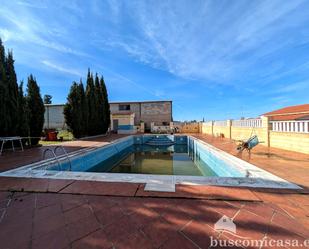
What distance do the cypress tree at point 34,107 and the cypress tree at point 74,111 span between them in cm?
310

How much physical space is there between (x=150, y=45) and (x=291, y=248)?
1377 cm

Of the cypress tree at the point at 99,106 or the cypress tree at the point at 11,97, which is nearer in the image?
the cypress tree at the point at 11,97

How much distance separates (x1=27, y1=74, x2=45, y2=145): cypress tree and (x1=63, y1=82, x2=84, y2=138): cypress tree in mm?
Answer: 3105

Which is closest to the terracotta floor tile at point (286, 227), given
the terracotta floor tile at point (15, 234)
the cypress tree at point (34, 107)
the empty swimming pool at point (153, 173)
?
the empty swimming pool at point (153, 173)

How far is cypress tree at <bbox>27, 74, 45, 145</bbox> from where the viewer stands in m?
9.73

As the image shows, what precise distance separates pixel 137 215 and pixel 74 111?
1335 cm

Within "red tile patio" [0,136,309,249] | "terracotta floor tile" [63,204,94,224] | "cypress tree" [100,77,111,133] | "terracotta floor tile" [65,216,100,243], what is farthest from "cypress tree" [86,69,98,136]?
"terracotta floor tile" [65,216,100,243]

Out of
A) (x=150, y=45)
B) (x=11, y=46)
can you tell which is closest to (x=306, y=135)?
(x=150, y=45)

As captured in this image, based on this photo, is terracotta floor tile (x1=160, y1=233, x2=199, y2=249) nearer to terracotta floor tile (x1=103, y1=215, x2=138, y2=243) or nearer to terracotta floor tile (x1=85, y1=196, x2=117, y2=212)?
terracotta floor tile (x1=103, y1=215, x2=138, y2=243)

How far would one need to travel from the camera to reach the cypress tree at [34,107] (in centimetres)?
973

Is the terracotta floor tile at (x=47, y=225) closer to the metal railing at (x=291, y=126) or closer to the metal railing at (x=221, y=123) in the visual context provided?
the metal railing at (x=291, y=126)

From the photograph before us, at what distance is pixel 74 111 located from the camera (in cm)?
1336

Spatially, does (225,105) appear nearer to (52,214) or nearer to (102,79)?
(102,79)

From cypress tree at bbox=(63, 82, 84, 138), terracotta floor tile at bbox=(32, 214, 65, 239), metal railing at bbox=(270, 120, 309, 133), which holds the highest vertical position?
cypress tree at bbox=(63, 82, 84, 138)
